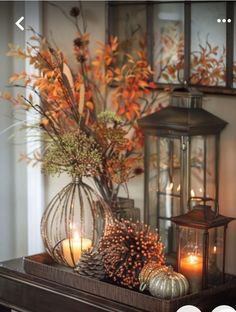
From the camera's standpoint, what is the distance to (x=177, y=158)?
2684mm

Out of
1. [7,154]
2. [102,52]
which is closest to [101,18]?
[102,52]

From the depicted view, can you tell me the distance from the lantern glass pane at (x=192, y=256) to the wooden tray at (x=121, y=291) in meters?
0.06

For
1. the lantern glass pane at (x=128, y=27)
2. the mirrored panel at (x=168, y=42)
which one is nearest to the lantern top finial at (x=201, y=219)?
the mirrored panel at (x=168, y=42)

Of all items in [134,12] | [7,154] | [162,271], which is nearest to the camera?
[162,271]

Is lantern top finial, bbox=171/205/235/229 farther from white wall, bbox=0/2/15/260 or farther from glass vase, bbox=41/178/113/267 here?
white wall, bbox=0/2/15/260

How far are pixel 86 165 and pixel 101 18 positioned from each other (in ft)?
2.45

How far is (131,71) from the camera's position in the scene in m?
2.91

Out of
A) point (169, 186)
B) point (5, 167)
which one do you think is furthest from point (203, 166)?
point (5, 167)

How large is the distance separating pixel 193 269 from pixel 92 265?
31 centimetres

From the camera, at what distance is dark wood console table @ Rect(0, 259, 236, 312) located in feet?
7.84

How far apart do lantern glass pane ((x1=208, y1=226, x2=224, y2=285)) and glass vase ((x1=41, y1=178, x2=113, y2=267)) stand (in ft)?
1.14

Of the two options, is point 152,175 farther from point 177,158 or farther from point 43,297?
point 43,297

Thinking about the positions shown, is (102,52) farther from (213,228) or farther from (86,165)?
(213,228)

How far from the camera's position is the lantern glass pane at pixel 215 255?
2.45 meters
